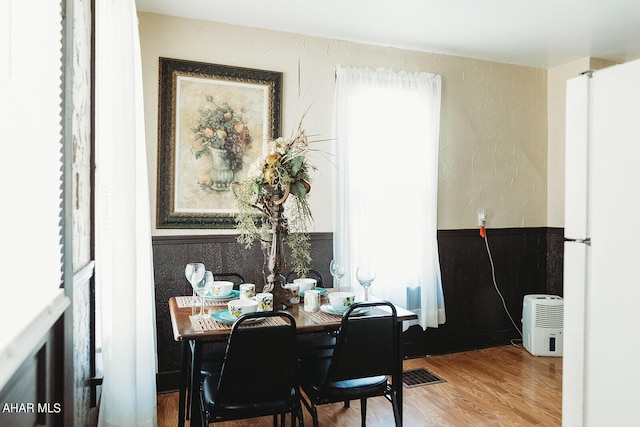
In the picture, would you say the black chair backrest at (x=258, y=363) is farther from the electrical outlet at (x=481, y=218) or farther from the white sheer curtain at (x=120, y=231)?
the electrical outlet at (x=481, y=218)

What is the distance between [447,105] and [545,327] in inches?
84.3

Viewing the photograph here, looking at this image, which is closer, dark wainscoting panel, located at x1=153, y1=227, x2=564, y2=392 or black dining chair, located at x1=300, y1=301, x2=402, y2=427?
black dining chair, located at x1=300, y1=301, x2=402, y2=427

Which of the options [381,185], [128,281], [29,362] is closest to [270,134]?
[381,185]

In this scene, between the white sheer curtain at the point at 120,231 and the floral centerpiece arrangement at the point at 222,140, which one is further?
the floral centerpiece arrangement at the point at 222,140

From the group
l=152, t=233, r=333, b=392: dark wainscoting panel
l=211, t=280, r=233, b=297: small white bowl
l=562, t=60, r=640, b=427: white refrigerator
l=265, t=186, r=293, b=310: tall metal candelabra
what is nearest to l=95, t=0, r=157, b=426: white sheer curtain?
l=211, t=280, r=233, b=297: small white bowl

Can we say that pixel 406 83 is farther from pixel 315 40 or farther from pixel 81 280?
pixel 81 280

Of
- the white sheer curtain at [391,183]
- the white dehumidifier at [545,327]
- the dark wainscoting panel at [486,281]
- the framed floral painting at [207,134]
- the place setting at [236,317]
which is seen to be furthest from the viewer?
the dark wainscoting panel at [486,281]

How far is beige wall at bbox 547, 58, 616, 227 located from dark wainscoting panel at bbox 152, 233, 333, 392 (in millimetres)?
2987

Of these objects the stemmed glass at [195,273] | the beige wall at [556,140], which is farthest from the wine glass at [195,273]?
the beige wall at [556,140]

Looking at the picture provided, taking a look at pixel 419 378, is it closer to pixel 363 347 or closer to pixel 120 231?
pixel 363 347

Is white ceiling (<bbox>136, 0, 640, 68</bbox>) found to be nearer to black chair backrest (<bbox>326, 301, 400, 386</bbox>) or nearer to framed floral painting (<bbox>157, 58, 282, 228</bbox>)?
framed floral painting (<bbox>157, 58, 282, 228</bbox>)

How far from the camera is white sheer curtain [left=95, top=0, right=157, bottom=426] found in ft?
7.06

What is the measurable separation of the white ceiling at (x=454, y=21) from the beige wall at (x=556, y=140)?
332 mm

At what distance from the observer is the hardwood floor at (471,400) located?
2.73m
